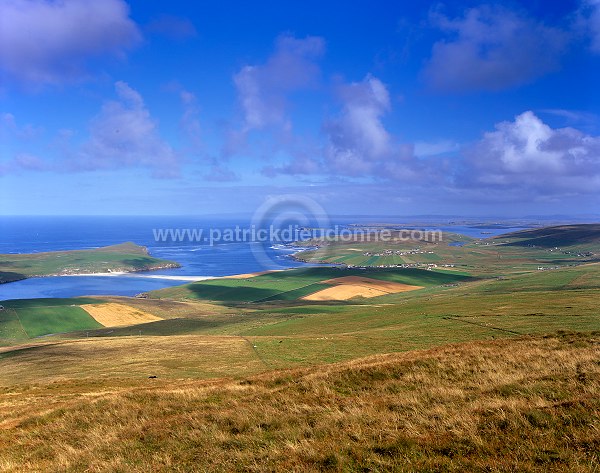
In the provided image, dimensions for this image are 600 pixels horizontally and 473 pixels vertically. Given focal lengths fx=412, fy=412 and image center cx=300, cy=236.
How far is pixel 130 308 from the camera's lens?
308ft

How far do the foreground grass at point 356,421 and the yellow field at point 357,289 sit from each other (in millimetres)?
90334

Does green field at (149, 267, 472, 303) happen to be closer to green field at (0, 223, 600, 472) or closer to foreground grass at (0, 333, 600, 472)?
green field at (0, 223, 600, 472)

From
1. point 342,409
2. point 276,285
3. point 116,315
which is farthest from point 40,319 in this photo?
point 342,409

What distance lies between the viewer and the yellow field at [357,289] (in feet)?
366

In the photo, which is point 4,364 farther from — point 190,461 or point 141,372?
point 190,461

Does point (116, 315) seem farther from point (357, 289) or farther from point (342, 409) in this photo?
point (342, 409)

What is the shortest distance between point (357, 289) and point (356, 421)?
10970 cm

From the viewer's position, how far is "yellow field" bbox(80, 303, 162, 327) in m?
84.4

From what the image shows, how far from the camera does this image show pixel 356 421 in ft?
37.4

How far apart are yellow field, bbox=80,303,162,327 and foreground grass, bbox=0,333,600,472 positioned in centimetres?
6716

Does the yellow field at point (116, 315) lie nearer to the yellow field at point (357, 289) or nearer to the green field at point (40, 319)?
the green field at point (40, 319)

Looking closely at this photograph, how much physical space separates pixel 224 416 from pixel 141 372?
71.5ft

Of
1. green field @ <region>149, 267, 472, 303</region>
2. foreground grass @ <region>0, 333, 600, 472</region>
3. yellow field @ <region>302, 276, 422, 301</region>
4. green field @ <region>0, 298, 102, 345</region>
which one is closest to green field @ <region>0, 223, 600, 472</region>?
foreground grass @ <region>0, 333, 600, 472</region>

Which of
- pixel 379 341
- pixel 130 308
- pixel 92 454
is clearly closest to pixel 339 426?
→ pixel 92 454
